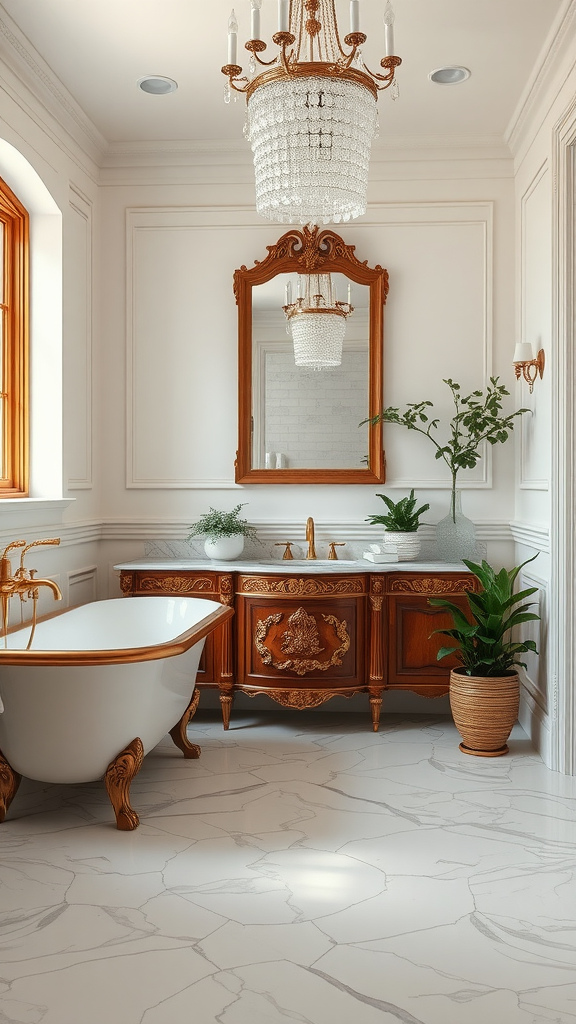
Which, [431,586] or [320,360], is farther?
[320,360]

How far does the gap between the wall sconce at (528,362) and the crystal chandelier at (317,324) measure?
903 millimetres

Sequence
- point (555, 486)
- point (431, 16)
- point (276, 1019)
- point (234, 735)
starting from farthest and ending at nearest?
point (234, 735) < point (555, 486) < point (431, 16) < point (276, 1019)

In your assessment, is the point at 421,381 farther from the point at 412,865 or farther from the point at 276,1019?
the point at 276,1019

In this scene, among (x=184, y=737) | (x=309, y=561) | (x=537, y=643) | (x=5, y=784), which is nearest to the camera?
(x=5, y=784)

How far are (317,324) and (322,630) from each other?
1.53 meters

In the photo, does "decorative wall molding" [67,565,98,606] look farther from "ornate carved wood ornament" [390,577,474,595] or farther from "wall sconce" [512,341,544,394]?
"wall sconce" [512,341,544,394]

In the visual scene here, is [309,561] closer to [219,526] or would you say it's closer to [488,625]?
[219,526]

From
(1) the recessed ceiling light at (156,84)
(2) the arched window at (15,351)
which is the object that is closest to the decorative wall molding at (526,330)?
(1) the recessed ceiling light at (156,84)

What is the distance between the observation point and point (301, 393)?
4227 millimetres

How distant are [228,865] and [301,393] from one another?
7.89ft

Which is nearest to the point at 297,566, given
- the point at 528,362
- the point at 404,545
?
the point at 404,545

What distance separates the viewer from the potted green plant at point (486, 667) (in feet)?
11.5

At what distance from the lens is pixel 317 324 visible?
4215 mm

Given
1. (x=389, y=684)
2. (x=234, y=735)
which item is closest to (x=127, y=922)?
(x=234, y=735)
